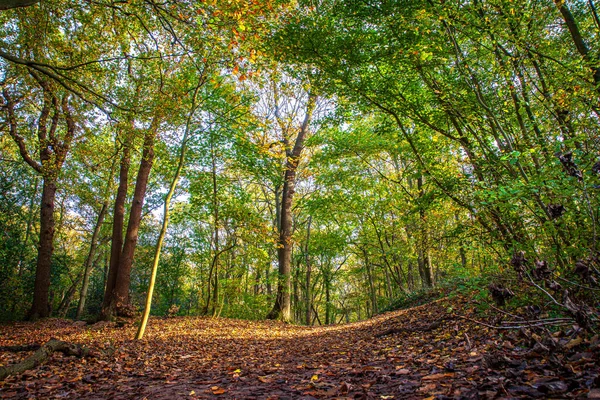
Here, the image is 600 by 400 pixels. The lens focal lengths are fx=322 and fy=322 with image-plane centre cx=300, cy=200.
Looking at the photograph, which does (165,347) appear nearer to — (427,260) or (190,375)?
(190,375)

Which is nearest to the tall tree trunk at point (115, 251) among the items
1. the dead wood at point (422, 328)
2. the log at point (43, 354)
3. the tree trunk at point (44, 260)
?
the tree trunk at point (44, 260)

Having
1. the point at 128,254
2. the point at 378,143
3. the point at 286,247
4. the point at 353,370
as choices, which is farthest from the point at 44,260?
the point at 378,143

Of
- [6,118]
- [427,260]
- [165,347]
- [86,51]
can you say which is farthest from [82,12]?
[427,260]

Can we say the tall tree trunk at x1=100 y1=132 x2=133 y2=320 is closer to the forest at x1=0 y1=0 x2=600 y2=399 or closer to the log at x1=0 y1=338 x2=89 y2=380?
the forest at x1=0 y1=0 x2=600 y2=399

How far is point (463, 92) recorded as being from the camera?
532 cm

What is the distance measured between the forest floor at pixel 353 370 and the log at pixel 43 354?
0.28 feet

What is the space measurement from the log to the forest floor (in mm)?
84

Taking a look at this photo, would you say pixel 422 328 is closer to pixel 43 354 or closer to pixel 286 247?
pixel 43 354

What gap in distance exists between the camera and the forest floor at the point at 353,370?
1.81 m

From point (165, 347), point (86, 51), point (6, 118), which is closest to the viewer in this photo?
point (165, 347)

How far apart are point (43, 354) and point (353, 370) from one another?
4251 mm

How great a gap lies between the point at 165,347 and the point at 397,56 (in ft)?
21.5

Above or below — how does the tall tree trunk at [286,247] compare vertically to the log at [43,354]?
above

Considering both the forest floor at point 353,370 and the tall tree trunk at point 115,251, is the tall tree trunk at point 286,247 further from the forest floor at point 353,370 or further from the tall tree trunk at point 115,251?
the forest floor at point 353,370
